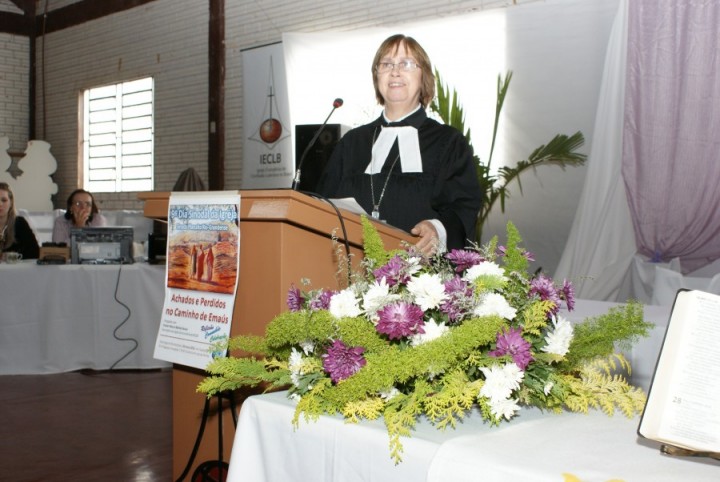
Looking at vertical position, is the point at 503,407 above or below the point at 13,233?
below

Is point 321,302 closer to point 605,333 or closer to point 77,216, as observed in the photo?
point 605,333

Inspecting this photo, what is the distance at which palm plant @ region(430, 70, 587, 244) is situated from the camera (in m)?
6.34

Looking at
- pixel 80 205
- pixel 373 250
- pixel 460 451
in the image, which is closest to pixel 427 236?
pixel 373 250

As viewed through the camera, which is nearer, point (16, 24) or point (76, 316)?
point (76, 316)

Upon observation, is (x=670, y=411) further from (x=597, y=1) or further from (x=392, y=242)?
(x=597, y=1)

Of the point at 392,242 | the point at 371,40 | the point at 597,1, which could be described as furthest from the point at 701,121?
the point at 392,242

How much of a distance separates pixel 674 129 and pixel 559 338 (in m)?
4.68

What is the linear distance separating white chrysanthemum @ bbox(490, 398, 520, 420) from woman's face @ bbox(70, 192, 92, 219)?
6.24 meters

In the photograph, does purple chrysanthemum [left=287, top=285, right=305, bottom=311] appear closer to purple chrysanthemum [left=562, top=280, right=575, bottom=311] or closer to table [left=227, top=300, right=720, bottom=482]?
table [left=227, top=300, right=720, bottom=482]

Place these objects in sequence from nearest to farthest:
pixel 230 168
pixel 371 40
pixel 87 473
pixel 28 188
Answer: pixel 87 473 < pixel 371 40 < pixel 230 168 < pixel 28 188

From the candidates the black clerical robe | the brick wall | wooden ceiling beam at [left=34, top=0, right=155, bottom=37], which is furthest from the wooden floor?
the brick wall

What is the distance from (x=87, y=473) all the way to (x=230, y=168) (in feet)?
21.4

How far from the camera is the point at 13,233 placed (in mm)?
6469

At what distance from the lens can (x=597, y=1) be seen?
6363mm
